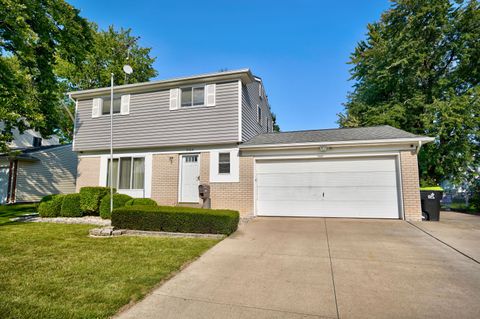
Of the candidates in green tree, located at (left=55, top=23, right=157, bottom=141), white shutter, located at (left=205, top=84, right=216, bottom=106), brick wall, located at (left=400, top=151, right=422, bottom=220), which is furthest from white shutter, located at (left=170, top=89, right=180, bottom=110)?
green tree, located at (left=55, top=23, right=157, bottom=141)

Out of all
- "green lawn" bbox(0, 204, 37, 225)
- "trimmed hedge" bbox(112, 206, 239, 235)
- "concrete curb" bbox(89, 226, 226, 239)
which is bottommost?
"concrete curb" bbox(89, 226, 226, 239)

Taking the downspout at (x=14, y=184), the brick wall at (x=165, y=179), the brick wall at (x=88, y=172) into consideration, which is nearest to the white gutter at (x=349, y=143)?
the brick wall at (x=165, y=179)

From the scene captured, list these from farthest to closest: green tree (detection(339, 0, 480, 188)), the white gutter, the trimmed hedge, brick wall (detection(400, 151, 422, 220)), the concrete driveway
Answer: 1. green tree (detection(339, 0, 480, 188))
2. brick wall (detection(400, 151, 422, 220))
3. the white gutter
4. the trimmed hedge
5. the concrete driveway

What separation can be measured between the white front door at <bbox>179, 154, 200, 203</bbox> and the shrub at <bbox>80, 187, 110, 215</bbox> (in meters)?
3.26

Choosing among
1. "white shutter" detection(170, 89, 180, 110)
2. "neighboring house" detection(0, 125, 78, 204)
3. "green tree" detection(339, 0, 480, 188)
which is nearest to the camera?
"white shutter" detection(170, 89, 180, 110)

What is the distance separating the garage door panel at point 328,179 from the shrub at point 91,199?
6.58 m

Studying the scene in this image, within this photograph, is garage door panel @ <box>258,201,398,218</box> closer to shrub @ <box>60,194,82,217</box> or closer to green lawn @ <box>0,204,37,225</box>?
shrub @ <box>60,194,82,217</box>

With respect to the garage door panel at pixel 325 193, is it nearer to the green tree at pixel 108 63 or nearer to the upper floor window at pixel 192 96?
the upper floor window at pixel 192 96

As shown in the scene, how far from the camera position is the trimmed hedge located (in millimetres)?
6676

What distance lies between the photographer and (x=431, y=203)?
8.66 m

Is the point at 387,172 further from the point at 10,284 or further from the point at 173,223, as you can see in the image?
the point at 10,284

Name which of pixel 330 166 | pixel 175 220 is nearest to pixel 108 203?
pixel 175 220

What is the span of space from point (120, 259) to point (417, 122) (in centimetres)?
1685

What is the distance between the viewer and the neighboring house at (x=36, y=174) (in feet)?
52.5
